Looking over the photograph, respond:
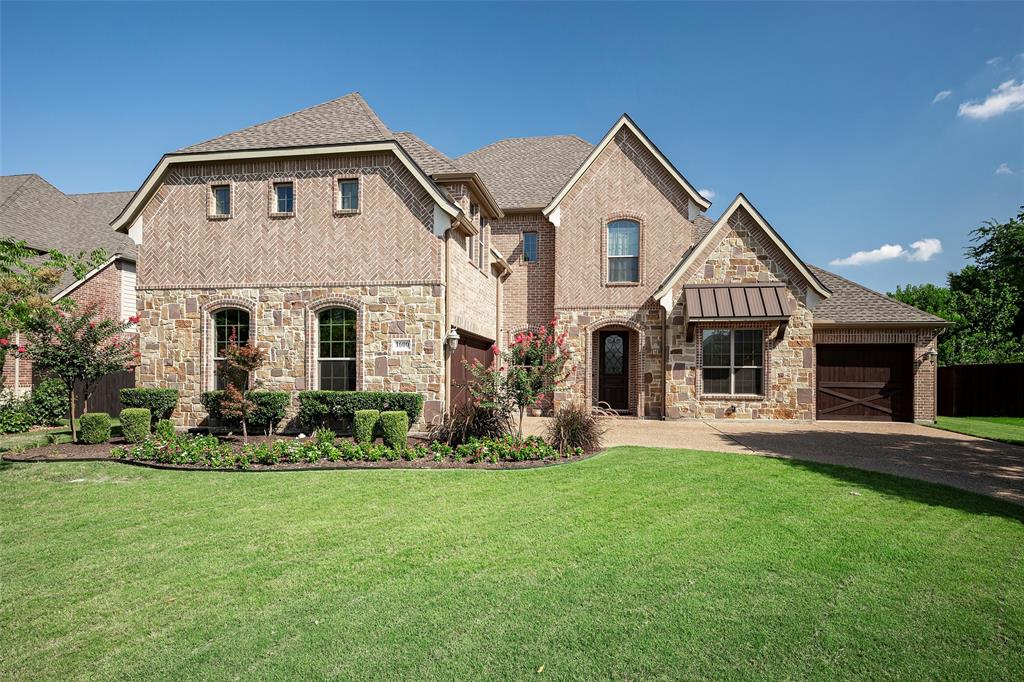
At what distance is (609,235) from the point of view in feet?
58.0

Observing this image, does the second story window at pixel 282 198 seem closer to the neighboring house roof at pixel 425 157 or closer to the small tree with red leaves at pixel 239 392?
the neighboring house roof at pixel 425 157

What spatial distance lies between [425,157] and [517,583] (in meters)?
13.0

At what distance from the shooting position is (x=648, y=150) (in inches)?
682

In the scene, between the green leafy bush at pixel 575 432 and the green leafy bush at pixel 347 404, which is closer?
the green leafy bush at pixel 575 432

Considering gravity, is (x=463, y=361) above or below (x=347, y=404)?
above

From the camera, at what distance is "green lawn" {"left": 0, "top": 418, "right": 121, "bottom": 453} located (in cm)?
1129

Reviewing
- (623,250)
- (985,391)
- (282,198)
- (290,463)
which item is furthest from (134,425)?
(985,391)

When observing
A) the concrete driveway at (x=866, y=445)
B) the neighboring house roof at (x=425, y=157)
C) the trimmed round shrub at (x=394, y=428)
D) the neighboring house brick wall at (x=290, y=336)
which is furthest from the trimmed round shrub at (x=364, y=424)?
the neighboring house roof at (x=425, y=157)

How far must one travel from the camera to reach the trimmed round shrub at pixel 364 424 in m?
11.1

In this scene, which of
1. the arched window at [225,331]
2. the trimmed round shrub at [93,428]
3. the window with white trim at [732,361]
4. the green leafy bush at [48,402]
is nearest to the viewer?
the trimmed round shrub at [93,428]

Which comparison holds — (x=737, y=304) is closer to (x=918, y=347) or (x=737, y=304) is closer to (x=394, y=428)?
(x=918, y=347)

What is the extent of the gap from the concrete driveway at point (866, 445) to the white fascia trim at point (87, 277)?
1686 centimetres

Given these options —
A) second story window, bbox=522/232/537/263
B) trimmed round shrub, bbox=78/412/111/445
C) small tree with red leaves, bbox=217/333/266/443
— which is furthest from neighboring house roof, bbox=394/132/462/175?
trimmed round shrub, bbox=78/412/111/445

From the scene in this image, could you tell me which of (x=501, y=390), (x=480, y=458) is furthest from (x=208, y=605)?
(x=501, y=390)
